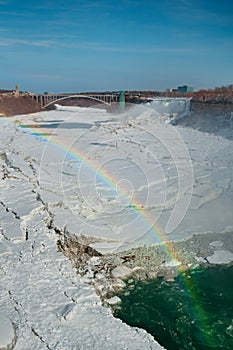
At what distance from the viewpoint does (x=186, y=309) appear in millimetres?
4234

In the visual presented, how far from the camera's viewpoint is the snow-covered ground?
3693 millimetres

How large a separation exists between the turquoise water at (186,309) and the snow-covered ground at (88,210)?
0.36 metres

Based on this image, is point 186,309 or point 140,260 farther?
point 140,260

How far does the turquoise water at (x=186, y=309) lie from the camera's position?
378cm

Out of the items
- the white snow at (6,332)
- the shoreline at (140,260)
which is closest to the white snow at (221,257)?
the shoreline at (140,260)

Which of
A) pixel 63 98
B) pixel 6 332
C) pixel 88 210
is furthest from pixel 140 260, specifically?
pixel 63 98

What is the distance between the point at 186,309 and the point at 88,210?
9.31 ft

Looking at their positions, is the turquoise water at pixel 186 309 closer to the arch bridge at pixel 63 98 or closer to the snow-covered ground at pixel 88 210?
the snow-covered ground at pixel 88 210


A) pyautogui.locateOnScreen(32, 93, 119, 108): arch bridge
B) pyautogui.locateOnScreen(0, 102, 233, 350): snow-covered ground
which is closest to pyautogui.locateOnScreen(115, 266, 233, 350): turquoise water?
pyautogui.locateOnScreen(0, 102, 233, 350): snow-covered ground

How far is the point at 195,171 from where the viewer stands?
29.6 ft

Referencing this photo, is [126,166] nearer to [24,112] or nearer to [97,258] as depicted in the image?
[97,258]

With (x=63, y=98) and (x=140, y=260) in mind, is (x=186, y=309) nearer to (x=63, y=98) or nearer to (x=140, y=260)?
(x=140, y=260)

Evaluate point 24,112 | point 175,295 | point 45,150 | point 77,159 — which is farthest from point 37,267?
point 24,112

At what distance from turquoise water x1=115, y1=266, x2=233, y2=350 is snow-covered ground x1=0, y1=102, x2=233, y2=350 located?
0.36 m
